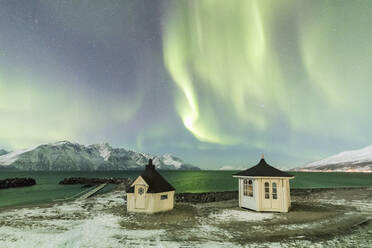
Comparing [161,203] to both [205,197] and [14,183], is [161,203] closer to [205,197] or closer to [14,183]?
[205,197]

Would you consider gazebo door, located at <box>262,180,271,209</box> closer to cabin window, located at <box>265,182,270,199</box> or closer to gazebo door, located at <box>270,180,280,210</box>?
cabin window, located at <box>265,182,270,199</box>

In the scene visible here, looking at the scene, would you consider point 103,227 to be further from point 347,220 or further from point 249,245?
point 347,220

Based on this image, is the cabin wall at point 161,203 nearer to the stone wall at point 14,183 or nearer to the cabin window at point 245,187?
the cabin window at point 245,187

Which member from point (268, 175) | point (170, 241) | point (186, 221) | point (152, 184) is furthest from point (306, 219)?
point (152, 184)

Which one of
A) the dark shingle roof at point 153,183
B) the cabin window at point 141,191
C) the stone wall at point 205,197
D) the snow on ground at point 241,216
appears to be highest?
the dark shingle roof at point 153,183

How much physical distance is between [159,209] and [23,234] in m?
8.94

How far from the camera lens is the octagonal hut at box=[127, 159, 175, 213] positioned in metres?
16.8

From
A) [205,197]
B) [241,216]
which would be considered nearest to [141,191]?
[241,216]

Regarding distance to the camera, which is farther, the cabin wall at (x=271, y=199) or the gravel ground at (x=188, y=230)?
the cabin wall at (x=271, y=199)

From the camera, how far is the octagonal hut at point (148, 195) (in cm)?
1683

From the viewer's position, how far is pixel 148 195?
55.5 feet

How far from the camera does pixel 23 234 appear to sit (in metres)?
11.2

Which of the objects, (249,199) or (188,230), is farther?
(249,199)

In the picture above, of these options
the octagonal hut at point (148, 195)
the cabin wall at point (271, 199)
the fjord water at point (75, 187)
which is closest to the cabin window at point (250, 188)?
Answer: the cabin wall at point (271, 199)
